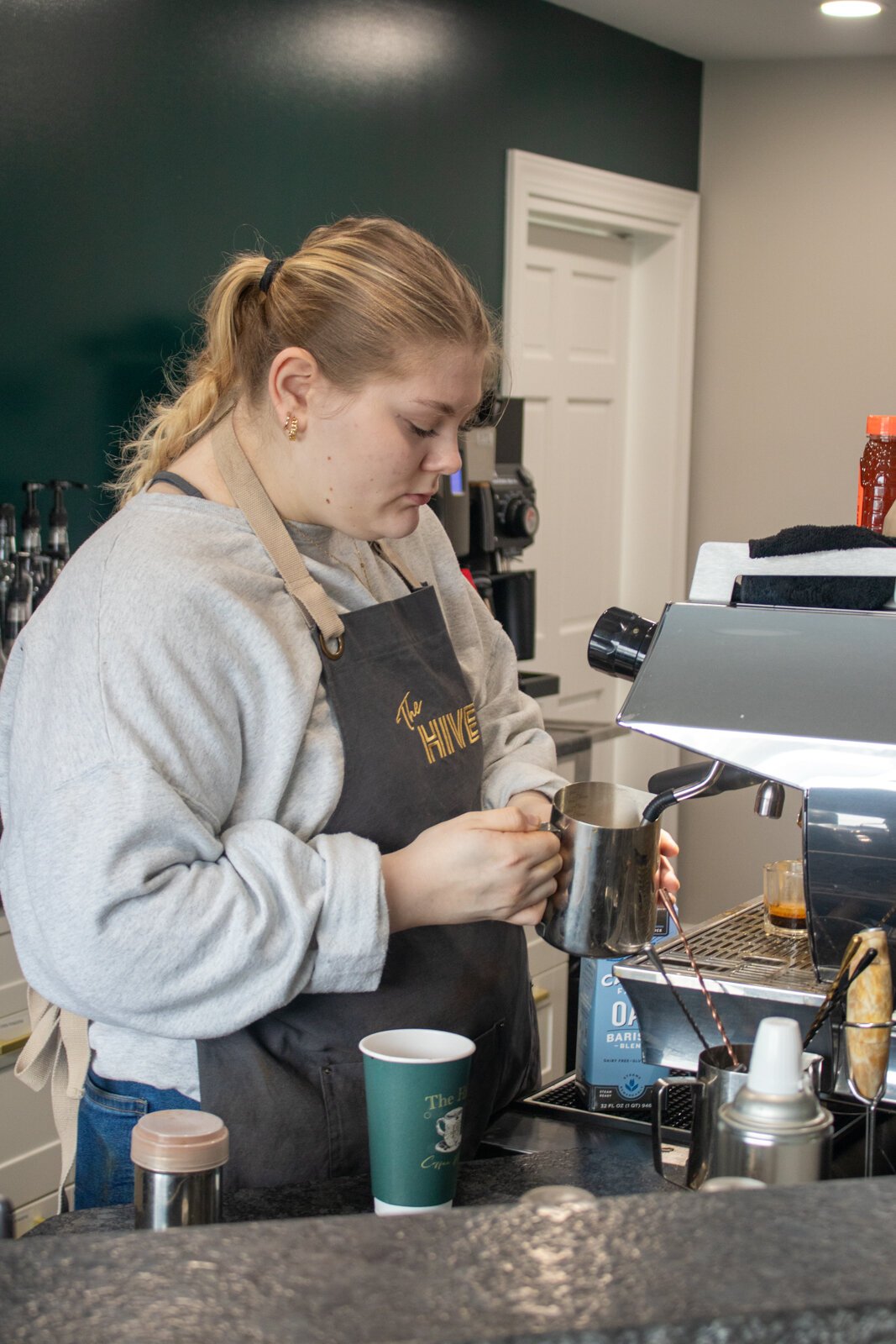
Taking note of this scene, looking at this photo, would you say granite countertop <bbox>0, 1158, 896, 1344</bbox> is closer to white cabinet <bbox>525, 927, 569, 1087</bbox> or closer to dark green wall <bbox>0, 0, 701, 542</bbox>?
dark green wall <bbox>0, 0, 701, 542</bbox>

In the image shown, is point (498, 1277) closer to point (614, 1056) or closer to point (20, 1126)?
point (614, 1056)

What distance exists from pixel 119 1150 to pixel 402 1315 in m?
0.83

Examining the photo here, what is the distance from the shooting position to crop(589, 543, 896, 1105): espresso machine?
106 centimetres

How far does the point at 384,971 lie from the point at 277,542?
0.41 m

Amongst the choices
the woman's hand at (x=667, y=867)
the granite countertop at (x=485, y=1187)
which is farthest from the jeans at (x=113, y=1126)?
the woman's hand at (x=667, y=867)

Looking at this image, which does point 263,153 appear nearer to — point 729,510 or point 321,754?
point 729,510

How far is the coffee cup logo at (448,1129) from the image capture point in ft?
3.33

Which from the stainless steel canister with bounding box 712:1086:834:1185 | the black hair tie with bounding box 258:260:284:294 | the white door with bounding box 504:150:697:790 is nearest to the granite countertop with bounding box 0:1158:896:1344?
the stainless steel canister with bounding box 712:1086:834:1185

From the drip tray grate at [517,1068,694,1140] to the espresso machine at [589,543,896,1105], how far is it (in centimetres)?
10

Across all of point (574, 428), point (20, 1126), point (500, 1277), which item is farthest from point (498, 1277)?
point (574, 428)

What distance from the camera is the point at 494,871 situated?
1250mm

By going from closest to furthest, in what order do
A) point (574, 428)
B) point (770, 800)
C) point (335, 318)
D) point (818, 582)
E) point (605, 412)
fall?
point (818, 582)
point (770, 800)
point (335, 318)
point (574, 428)
point (605, 412)

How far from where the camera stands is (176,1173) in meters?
0.90

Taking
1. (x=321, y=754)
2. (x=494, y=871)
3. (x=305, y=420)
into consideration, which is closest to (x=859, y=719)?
(x=494, y=871)
